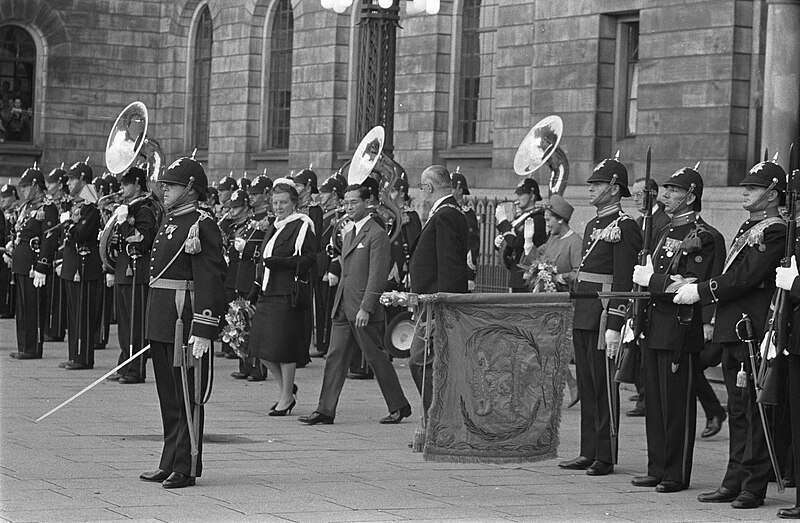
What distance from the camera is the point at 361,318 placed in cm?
1222

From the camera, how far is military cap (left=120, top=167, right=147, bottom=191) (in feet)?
48.8

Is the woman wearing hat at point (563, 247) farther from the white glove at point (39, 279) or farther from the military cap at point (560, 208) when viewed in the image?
the white glove at point (39, 279)

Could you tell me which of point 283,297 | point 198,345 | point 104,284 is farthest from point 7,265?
point 198,345

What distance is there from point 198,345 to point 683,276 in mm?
3110

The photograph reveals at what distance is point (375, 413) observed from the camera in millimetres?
13180

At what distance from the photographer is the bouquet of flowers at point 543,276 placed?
45.2 feet

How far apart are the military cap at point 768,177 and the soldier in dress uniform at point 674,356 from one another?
0.54m

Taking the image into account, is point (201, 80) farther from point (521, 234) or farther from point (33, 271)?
point (521, 234)

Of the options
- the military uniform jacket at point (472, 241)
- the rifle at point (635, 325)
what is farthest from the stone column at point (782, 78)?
the rifle at point (635, 325)

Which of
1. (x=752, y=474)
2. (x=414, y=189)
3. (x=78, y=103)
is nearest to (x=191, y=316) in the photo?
(x=752, y=474)

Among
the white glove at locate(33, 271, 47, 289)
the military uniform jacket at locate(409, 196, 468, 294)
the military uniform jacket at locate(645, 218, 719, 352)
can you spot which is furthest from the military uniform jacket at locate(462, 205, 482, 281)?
the military uniform jacket at locate(645, 218, 719, 352)

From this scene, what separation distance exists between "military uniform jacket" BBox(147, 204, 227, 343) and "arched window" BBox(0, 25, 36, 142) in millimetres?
28479

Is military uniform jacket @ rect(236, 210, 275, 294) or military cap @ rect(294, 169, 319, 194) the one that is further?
military cap @ rect(294, 169, 319, 194)

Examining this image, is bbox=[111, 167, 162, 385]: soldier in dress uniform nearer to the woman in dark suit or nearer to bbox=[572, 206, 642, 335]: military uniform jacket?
the woman in dark suit
